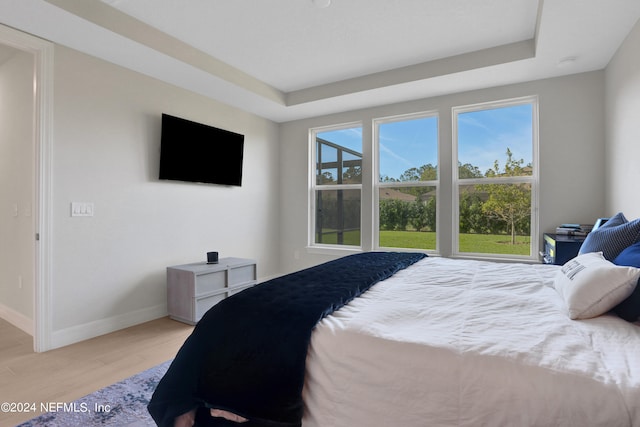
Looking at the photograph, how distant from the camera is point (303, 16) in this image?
8.68 feet

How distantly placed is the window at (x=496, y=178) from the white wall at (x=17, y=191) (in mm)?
4295

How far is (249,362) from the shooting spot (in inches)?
48.5

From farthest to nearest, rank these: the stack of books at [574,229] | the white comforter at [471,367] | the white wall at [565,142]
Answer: the white wall at [565,142] → the stack of books at [574,229] → the white comforter at [471,367]

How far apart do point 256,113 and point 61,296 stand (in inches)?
119

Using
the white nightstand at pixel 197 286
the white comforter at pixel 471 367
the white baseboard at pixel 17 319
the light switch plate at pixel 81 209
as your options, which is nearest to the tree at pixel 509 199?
the white comforter at pixel 471 367

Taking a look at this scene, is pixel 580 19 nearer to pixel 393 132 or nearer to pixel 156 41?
pixel 393 132

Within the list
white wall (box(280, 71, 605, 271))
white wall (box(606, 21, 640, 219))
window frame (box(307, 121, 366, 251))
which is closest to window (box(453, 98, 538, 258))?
white wall (box(280, 71, 605, 271))

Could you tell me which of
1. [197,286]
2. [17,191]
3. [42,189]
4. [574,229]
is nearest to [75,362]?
[197,286]

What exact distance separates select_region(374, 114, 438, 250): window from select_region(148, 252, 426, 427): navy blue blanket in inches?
114

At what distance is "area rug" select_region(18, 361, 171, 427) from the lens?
175 centimetres

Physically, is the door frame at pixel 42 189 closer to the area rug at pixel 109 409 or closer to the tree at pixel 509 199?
the area rug at pixel 109 409

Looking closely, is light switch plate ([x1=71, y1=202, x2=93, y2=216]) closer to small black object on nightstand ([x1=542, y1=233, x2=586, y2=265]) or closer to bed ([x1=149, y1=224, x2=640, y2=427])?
bed ([x1=149, y1=224, x2=640, y2=427])

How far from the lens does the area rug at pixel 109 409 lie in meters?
1.75

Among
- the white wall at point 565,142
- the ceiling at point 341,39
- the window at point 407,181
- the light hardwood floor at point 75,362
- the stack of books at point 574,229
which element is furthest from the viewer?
the window at point 407,181
